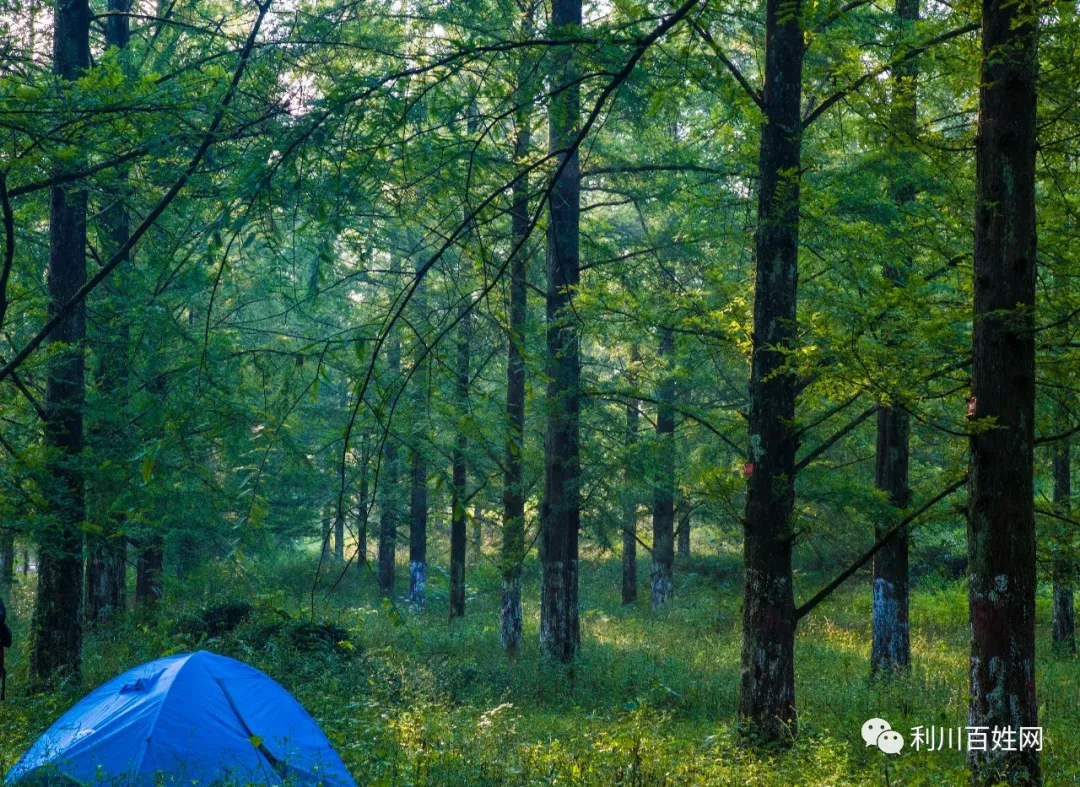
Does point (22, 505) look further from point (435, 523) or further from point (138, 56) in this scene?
point (435, 523)

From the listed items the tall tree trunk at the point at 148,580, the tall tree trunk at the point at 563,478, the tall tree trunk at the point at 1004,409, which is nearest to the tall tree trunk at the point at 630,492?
the tall tree trunk at the point at 563,478

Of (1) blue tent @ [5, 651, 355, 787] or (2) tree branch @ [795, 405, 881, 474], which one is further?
(2) tree branch @ [795, 405, 881, 474]

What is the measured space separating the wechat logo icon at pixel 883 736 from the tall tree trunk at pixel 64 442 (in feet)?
29.7

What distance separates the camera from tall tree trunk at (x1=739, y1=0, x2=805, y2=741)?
739 cm

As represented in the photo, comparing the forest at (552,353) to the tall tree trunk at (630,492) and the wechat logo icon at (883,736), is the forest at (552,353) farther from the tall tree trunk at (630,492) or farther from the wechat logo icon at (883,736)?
the tall tree trunk at (630,492)

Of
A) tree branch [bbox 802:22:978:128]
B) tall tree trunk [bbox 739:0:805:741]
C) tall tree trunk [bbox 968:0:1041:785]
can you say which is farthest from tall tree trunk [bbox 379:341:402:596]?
tall tree trunk [bbox 968:0:1041:785]

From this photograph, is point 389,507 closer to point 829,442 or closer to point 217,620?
point 217,620

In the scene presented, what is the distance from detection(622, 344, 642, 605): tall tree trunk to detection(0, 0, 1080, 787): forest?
0.20 meters

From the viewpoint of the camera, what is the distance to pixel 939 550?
26.0 meters

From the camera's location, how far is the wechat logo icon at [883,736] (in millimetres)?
7438

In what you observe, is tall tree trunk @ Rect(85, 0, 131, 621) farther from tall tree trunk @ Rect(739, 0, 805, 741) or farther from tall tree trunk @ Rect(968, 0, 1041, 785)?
tall tree trunk @ Rect(968, 0, 1041, 785)

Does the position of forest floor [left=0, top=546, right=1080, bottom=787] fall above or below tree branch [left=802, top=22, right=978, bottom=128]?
below

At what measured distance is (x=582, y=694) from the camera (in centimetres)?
1131

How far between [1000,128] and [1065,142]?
903mm
